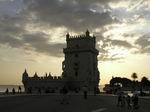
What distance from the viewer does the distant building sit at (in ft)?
373

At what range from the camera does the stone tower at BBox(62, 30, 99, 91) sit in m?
114

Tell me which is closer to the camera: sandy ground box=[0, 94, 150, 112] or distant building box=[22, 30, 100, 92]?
sandy ground box=[0, 94, 150, 112]

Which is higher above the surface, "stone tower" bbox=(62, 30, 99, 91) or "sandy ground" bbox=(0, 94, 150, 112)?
"stone tower" bbox=(62, 30, 99, 91)

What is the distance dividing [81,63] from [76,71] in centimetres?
309

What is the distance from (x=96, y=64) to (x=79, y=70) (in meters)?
8.77

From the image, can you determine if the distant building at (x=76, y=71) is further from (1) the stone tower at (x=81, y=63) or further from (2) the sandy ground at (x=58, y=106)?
(2) the sandy ground at (x=58, y=106)

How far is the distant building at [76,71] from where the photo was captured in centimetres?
11381

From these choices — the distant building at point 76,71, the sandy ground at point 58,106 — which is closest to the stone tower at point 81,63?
the distant building at point 76,71

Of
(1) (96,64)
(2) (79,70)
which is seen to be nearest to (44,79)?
(2) (79,70)

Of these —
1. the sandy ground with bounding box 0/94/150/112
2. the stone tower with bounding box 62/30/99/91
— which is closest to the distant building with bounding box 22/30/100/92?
the stone tower with bounding box 62/30/99/91

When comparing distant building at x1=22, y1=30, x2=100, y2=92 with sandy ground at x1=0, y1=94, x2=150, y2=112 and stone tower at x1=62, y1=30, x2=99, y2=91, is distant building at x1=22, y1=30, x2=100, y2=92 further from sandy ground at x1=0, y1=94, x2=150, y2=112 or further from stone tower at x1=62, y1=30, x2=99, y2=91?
sandy ground at x1=0, y1=94, x2=150, y2=112

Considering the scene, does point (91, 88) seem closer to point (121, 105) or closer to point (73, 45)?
point (73, 45)

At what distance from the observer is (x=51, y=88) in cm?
11419

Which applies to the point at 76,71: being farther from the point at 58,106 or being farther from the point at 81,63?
the point at 58,106
